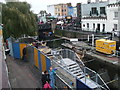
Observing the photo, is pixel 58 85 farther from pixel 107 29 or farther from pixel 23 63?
pixel 107 29

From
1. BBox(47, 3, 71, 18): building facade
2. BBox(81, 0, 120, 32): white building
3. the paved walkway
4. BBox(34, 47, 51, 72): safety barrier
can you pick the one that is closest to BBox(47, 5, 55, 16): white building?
BBox(47, 3, 71, 18): building facade

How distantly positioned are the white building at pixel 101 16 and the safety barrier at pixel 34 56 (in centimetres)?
1857

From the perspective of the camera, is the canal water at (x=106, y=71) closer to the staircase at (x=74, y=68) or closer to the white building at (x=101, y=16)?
the staircase at (x=74, y=68)

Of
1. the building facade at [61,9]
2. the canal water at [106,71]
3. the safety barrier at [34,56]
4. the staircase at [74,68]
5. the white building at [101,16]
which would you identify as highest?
the building facade at [61,9]

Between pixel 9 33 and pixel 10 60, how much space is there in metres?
7.06

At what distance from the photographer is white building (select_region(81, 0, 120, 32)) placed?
27.9 meters

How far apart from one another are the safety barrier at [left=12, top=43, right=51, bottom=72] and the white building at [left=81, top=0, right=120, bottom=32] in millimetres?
18574

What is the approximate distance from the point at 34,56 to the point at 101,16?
2263cm

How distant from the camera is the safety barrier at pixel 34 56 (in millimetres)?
10940

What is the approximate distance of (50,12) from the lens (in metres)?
81.8

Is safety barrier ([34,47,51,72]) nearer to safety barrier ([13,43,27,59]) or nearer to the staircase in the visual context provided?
the staircase

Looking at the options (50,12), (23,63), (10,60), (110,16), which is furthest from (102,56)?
(50,12)

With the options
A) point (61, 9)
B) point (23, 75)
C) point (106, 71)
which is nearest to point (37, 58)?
point (23, 75)

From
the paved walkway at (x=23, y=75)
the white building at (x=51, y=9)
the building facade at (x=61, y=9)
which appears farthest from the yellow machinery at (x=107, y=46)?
the white building at (x=51, y=9)
